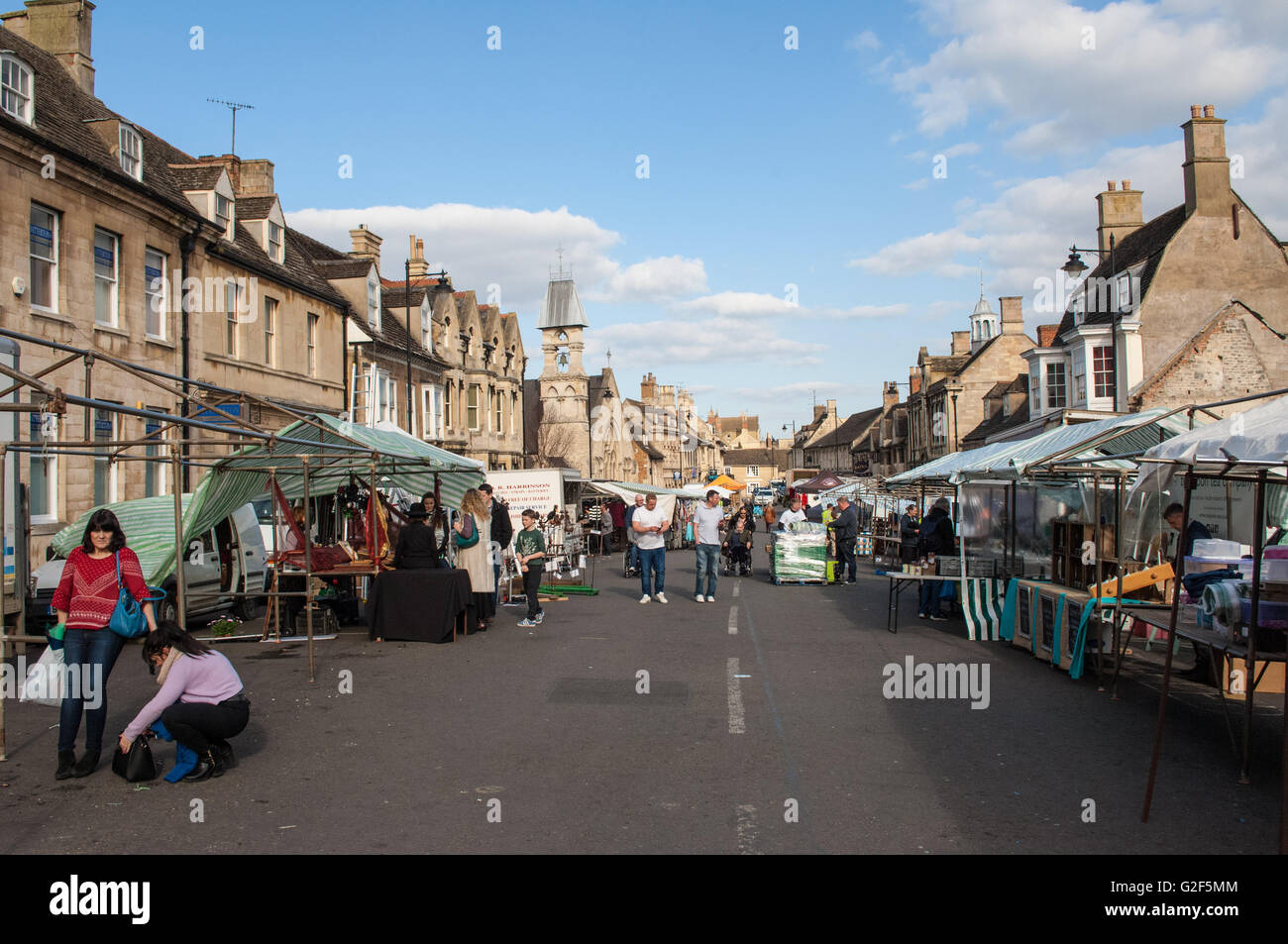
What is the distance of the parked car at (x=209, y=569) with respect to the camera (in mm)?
13242

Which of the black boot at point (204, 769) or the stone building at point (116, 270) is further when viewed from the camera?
the stone building at point (116, 270)

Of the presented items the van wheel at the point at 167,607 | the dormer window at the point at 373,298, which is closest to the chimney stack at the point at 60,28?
the dormer window at the point at 373,298

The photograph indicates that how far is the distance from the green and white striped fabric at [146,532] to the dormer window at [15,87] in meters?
8.30

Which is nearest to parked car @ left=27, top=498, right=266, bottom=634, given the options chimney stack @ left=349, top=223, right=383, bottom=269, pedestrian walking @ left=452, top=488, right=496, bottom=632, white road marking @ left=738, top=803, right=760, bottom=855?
pedestrian walking @ left=452, top=488, right=496, bottom=632

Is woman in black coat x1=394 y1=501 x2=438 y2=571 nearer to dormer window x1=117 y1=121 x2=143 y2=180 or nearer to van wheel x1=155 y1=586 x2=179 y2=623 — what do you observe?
van wheel x1=155 y1=586 x2=179 y2=623

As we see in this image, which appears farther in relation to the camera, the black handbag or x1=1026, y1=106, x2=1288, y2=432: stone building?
x1=1026, y1=106, x2=1288, y2=432: stone building

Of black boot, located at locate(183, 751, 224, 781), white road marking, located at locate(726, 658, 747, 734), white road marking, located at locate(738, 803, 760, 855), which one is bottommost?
white road marking, located at locate(726, 658, 747, 734)

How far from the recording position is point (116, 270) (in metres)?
20.6

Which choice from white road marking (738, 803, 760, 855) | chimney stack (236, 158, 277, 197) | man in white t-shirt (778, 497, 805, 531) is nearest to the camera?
white road marking (738, 803, 760, 855)

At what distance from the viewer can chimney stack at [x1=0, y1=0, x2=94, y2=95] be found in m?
22.2

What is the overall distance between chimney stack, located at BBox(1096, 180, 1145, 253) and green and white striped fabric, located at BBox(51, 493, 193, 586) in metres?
36.9

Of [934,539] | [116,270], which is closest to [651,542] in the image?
[934,539]

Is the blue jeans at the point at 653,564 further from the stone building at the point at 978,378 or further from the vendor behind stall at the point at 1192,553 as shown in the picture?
the stone building at the point at 978,378
